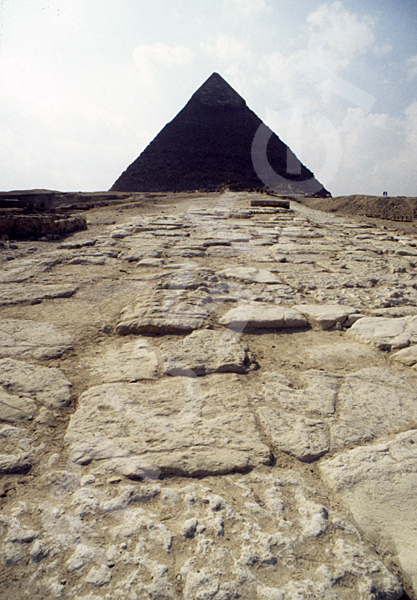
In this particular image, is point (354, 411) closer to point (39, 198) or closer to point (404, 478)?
point (404, 478)

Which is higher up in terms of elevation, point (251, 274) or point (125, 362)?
point (251, 274)

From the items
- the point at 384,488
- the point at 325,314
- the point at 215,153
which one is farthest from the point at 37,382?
the point at 215,153

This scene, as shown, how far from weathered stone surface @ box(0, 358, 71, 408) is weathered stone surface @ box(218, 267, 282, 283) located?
1424mm

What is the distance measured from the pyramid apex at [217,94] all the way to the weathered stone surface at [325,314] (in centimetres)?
5230

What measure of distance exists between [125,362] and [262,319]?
73cm

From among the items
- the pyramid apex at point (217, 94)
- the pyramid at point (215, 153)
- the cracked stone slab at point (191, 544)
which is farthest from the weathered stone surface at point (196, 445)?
the pyramid apex at point (217, 94)

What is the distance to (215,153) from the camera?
45125mm

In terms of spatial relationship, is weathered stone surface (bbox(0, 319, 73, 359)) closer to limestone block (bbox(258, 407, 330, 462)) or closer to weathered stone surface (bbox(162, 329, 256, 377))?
weathered stone surface (bbox(162, 329, 256, 377))

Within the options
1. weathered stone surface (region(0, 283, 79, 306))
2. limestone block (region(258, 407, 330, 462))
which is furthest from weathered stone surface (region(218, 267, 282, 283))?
limestone block (region(258, 407, 330, 462))

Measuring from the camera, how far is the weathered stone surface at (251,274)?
2458 mm

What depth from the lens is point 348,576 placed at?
700 millimetres

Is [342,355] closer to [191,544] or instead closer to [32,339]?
[191,544]

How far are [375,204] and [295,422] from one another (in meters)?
13.7

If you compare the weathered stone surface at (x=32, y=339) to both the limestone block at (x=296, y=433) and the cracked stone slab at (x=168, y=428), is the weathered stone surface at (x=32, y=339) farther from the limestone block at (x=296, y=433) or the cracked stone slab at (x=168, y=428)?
the limestone block at (x=296, y=433)
